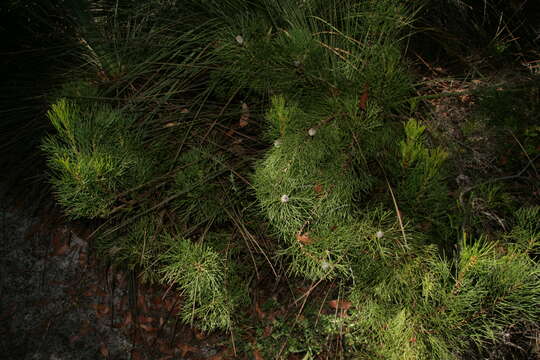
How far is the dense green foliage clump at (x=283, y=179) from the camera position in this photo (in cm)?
121

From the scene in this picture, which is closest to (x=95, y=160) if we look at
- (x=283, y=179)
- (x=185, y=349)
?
(x=283, y=179)

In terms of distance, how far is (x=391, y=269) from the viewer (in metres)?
1.32

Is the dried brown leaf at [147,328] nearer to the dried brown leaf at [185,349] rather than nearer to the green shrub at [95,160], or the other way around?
the dried brown leaf at [185,349]

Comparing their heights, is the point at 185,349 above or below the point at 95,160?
below

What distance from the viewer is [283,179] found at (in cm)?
135

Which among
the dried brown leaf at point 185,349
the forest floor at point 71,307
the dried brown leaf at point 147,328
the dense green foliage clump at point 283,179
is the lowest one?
the dried brown leaf at point 185,349

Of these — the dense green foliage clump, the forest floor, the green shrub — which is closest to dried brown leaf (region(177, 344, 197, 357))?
the forest floor

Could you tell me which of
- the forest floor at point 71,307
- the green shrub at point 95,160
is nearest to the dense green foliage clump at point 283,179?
A: the green shrub at point 95,160

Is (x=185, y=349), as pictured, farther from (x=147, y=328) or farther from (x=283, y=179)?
(x=283, y=179)

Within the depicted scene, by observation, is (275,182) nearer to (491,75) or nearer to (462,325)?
(462,325)

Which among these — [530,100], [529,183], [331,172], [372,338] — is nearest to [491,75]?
[530,100]

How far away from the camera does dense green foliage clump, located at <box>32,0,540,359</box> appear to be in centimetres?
121

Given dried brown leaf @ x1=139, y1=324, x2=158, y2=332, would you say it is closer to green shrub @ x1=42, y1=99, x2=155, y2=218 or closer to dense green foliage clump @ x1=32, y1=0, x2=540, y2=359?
dense green foliage clump @ x1=32, y1=0, x2=540, y2=359

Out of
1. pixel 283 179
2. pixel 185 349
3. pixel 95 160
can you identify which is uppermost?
pixel 95 160
